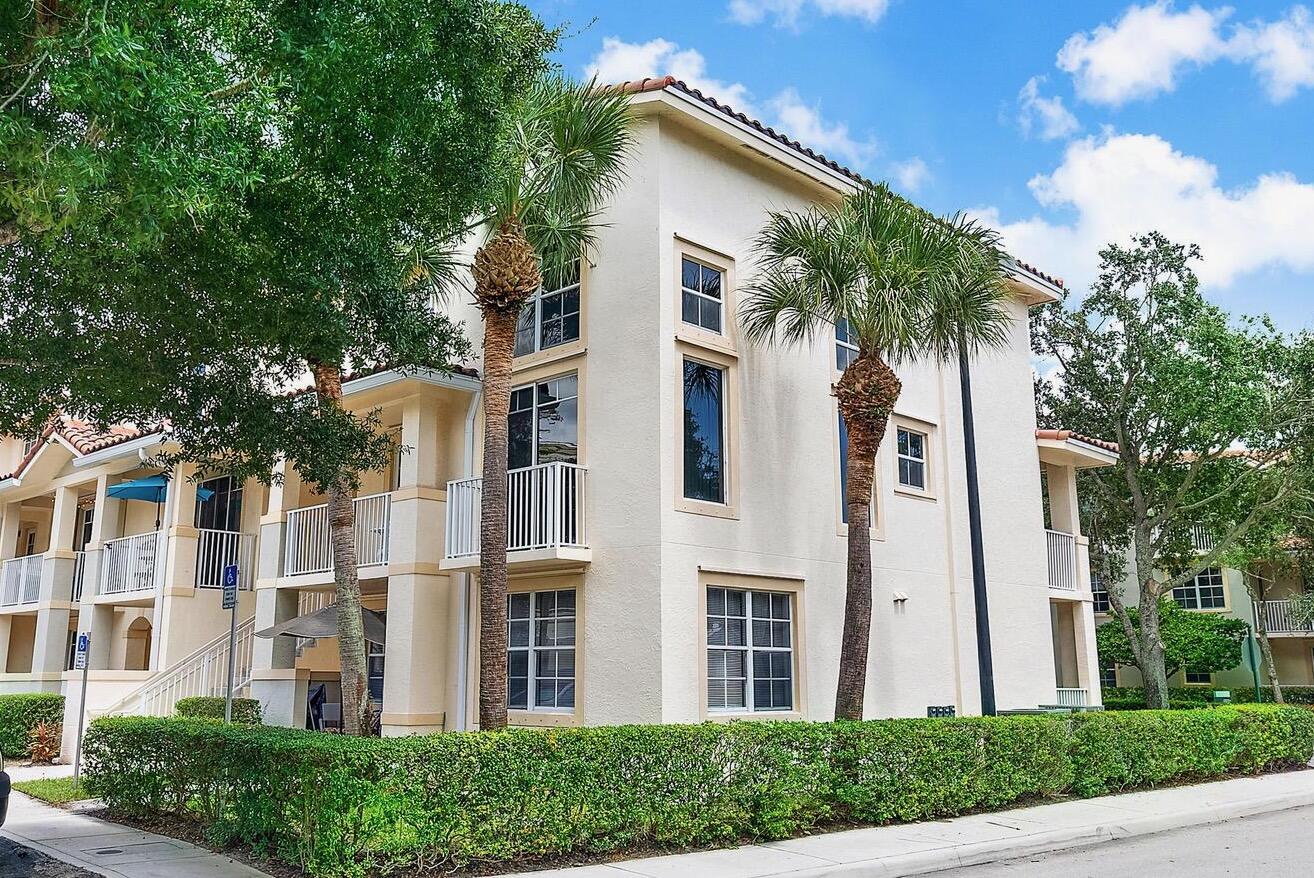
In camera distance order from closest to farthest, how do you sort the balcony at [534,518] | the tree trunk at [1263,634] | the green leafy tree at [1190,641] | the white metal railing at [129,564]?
the balcony at [534,518], the white metal railing at [129,564], the tree trunk at [1263,634], the green leafy tree at [1190,641]

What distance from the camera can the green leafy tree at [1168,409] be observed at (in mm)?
23797

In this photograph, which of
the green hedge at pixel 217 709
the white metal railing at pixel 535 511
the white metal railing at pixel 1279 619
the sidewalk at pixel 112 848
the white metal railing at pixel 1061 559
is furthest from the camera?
the white metal railing at pixel 1279 619

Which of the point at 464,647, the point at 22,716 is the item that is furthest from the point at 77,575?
the point at 464,647

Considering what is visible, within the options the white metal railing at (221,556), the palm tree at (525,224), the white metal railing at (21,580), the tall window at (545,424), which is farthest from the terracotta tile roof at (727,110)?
the white metal railing at (21,580)

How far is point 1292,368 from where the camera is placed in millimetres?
24797

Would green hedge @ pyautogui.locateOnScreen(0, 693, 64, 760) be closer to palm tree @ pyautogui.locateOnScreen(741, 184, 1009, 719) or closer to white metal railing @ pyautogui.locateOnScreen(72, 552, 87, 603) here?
white metal railing @ pyautogui.locateOnScreen(72, 552, 87, 603)

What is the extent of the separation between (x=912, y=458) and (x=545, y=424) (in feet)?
22.5

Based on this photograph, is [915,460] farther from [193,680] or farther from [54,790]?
[54,790]

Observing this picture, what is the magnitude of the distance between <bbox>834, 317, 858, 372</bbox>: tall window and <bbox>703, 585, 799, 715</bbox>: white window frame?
169 inches

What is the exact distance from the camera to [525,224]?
44.0ft

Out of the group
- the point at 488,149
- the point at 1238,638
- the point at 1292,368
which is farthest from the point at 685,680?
the point at 1238,638

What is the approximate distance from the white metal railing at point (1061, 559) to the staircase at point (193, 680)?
15.8 metres

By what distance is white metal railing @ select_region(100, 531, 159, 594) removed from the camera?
2103 centimetres

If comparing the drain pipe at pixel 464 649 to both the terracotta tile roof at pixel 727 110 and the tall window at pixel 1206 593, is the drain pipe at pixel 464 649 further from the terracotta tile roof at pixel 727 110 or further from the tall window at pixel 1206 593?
the tall window at pixel 1206 593
